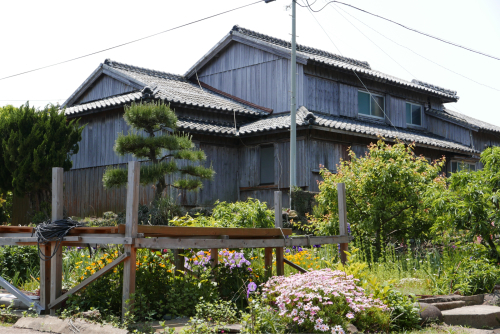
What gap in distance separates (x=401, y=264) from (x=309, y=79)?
32.9 feet

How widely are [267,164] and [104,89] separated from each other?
698 cm

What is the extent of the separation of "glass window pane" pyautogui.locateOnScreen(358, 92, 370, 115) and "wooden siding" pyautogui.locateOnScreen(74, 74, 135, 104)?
8.42 meters

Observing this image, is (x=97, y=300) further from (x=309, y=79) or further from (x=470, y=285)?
(x=309, y=79)

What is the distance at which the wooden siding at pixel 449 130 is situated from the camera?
895 inches

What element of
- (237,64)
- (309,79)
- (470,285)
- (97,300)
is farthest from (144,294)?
(237,64)

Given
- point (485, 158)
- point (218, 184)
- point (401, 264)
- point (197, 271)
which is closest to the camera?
point (197, 271)

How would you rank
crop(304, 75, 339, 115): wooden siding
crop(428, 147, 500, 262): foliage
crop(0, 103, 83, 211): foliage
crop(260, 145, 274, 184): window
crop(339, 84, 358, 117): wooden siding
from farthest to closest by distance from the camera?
crop(339, 84, 358, 117): wooden siding, crop(304, 75, 339, 115): wooden siding, crop(260, 145, 274, 184): window, crop(0, 103, 83, 211): foliage, crop(428, 147, 500, 262): foliage

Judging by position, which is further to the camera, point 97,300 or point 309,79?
point 309,79

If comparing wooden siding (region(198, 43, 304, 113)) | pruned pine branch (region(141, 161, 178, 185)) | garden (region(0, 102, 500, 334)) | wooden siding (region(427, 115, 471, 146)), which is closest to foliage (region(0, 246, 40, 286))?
garden (region(0, 102, 500, 334))

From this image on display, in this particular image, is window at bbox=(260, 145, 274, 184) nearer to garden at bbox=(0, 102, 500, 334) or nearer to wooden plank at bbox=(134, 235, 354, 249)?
garden at bbox=(0, 102, 500, 334)

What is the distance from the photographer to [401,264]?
998 centimetres

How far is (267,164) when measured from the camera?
1798cm

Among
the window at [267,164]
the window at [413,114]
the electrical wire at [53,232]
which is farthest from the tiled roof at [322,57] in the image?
the electrical wire at [53,232]

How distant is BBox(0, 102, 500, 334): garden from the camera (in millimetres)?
5801
